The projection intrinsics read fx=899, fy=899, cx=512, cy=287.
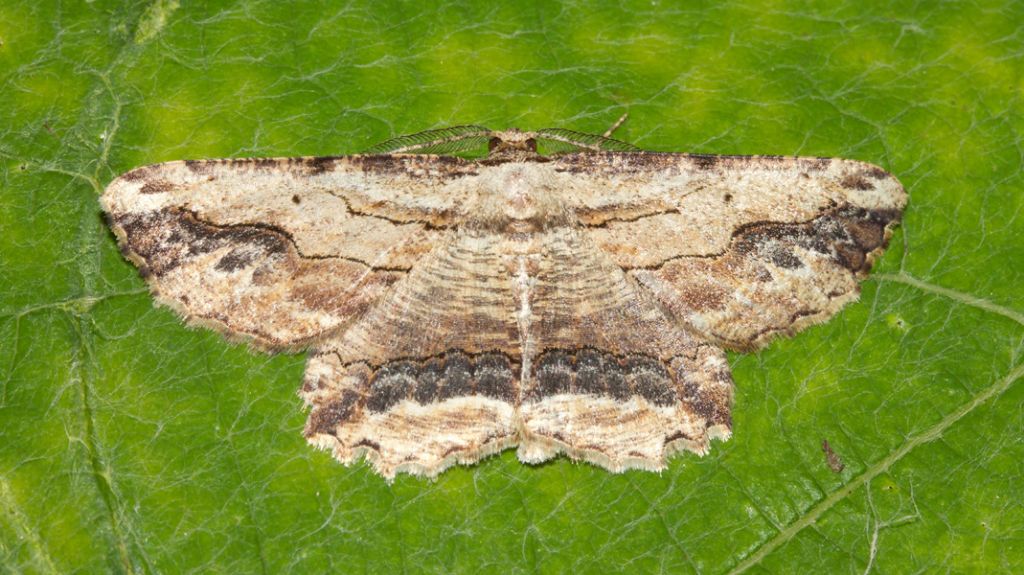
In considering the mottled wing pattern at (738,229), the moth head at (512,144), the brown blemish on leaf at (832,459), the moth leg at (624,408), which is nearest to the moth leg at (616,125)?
the moth head at (512,144)

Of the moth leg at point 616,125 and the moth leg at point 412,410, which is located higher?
the moth leg at point 616,125

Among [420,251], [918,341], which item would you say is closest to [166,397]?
[420,251]

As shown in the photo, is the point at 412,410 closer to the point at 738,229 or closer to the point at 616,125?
the point at 738,229

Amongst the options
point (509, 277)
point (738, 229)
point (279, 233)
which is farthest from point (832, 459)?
point (279, 233)

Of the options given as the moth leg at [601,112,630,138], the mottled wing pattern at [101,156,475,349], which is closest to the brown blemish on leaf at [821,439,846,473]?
the moth leg at [601,112,630,138]

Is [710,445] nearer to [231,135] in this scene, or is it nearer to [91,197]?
[231,135]

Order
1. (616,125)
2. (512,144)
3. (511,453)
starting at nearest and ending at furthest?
1. (511,453)
2. (512,144)
3. (616,125)

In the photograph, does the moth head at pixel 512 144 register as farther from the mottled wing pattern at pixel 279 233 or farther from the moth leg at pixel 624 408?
the moth leg at pixel 624 408
